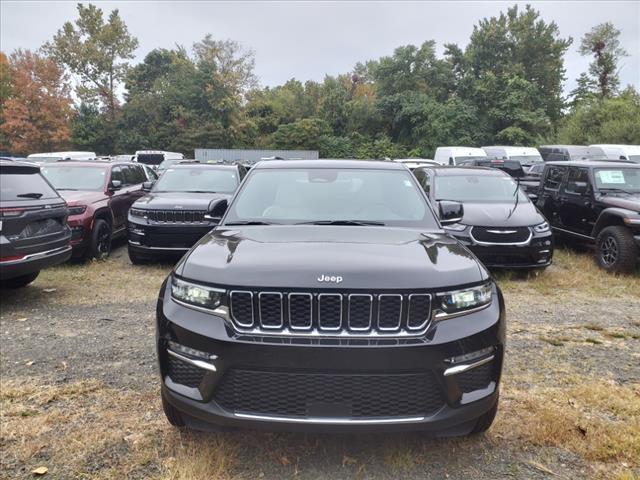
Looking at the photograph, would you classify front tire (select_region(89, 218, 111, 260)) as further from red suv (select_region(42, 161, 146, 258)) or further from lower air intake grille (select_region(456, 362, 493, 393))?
lower air intake grille (select_region(456, 362, 493, 393))

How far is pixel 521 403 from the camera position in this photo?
353 centimetres

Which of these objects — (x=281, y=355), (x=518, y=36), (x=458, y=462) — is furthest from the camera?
(x=518, y=36)

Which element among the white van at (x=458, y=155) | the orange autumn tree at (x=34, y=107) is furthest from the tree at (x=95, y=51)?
the white van at (x=458, y=155)

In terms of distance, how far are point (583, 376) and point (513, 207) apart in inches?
167

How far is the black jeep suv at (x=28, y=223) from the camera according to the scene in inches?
211

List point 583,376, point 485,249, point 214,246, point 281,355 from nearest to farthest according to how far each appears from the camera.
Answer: point 281,355 < point 214,246 < point 583,376 < point 485,249

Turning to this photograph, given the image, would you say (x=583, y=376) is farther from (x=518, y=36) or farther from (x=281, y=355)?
(x=518, y=36)

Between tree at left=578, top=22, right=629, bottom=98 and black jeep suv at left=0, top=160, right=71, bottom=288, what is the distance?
50292mm

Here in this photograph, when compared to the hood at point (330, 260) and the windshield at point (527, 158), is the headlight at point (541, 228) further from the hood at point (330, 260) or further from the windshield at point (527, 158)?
the windshield at point (527, 158)

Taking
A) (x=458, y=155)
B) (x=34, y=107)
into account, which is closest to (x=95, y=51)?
(x=34, y=107)

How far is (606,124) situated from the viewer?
29.2m

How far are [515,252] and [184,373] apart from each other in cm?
586

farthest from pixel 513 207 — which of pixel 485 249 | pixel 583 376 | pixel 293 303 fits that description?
pixel 293 303

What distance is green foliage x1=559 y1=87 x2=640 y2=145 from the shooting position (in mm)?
28016
